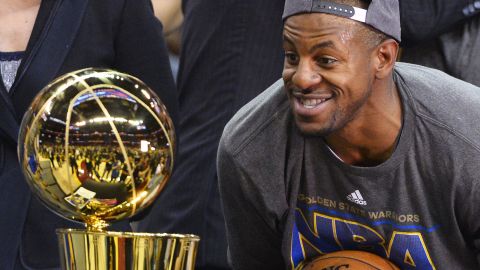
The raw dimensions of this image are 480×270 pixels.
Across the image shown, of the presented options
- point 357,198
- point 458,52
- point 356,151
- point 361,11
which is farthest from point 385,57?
point 458,52

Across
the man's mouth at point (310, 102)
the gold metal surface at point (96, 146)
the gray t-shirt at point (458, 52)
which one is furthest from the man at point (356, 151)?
the gold metal surface at point (96, 146)

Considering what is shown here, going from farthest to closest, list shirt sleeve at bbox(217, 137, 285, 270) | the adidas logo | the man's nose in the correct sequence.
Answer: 1. shirt sleeve at bbox(217, 137, 285, 270)
2. the adidas logo
3. the man's nose

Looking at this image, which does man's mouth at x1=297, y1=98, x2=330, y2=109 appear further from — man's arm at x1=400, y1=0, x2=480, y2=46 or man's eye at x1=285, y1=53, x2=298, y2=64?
man's arm at x1=400, y1=0, x2=480, y2=46

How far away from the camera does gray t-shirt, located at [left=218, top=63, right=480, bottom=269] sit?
3.27m

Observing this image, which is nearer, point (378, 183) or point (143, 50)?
point (378, 183)

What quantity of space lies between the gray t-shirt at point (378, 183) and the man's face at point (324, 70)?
19 centimetres

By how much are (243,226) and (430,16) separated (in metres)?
0.82

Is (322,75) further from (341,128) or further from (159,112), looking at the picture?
(159,112)

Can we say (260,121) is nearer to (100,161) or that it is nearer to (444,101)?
(444,101)

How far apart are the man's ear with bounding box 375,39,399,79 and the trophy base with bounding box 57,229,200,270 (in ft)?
3.56

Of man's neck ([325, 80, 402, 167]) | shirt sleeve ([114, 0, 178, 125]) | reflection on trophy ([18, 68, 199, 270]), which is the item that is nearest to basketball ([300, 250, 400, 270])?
man's neck ([325, 80, 402, 167])

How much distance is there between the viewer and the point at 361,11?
124 inches

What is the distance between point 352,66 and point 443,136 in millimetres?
304

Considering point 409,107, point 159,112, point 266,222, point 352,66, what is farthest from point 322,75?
point 159,112
